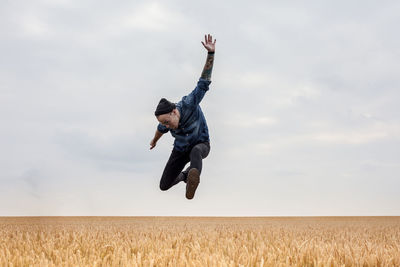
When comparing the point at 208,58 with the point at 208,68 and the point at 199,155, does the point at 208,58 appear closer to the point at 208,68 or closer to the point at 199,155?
the point at 208,68

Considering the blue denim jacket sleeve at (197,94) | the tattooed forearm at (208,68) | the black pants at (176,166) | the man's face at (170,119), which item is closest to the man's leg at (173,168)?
the black pants at (176,166)

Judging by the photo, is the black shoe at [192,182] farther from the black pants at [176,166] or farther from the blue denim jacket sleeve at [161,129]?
the blue denim jacket sleeve at [161,129]

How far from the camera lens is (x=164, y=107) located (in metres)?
6.49

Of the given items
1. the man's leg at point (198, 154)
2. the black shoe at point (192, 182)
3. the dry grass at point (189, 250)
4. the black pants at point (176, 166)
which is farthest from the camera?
the black pants at point (176, 166)

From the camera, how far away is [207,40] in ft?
21.0

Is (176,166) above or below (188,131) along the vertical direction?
below

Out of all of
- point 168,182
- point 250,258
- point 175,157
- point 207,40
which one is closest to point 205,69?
point 207,40

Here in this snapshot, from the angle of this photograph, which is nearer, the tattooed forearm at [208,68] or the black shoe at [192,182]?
the black shoe at [192,182]

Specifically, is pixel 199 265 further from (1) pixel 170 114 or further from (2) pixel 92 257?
(1) pixel 170 114

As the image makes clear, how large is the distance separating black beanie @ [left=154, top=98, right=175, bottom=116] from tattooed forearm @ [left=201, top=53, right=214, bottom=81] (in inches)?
26.9

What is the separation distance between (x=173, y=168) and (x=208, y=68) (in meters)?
2.09

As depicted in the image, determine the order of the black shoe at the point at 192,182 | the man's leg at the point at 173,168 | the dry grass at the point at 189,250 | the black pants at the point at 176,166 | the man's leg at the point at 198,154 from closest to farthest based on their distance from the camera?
the dry grass at the point at 189,250
the black shoe at the point at 192,182
the man's leg at the point at 198,154
the black pants at the point at 176,166
the man's leg at the point at 173,168

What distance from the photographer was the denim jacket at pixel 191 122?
21.9 feet

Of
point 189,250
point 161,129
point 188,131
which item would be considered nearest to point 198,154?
point 188,131
